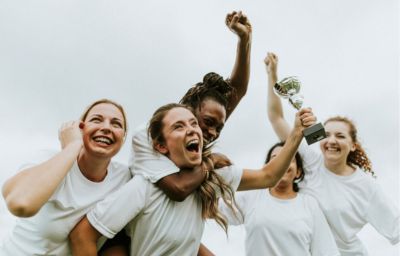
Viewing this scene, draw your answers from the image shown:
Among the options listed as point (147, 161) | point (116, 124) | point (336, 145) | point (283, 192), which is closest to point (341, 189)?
point (336, 145)

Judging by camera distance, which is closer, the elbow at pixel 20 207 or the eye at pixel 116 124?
the elbow at pixel 20 207

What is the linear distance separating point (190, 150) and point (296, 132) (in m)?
0.86

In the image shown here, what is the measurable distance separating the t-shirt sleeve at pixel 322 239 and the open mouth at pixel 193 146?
68.6 inches

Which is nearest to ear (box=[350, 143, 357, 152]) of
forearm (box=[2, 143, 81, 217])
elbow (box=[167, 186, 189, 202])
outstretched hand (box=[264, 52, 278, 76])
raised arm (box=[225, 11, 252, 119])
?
outstretched hand (box=[264, 52, 278, 76])

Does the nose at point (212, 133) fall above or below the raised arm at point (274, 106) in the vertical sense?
below

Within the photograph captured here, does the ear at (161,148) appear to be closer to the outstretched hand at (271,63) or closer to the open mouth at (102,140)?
the open mouth at (102,140)

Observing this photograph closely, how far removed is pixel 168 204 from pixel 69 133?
81cm

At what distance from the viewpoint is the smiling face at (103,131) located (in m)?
3.34

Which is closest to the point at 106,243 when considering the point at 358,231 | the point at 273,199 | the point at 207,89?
the point at 207,89

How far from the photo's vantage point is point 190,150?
344cm

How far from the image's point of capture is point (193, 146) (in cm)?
345

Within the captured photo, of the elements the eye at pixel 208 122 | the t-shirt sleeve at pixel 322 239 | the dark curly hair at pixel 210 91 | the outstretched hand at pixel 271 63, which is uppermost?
the outstretched hand at pixel 271 63

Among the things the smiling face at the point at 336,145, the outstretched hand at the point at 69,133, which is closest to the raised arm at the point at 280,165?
the outstretched hand at the point at 69,133

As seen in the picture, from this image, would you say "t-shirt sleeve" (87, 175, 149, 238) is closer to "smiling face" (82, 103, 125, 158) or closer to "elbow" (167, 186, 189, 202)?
"elbow" (167, 186, 189, 202)
